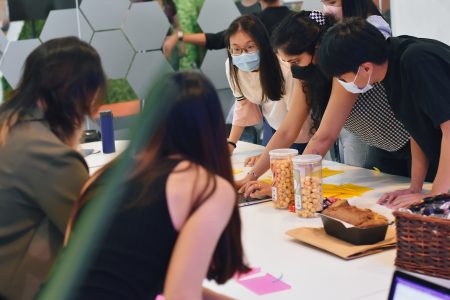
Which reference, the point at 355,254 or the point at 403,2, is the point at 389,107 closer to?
Answer: the point at 355,254

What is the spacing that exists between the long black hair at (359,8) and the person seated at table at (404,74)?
34 cm

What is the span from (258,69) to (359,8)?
56 centimetres

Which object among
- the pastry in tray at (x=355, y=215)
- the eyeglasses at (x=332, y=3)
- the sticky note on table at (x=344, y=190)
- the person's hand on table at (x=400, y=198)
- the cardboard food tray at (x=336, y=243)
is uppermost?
the eyeglasses at (x=332, y=3)

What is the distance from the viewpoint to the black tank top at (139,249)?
95 centimetres

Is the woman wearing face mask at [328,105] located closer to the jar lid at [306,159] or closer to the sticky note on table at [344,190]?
the sticky note on table at [344,190]

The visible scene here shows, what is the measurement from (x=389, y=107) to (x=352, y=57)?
1.45 feet

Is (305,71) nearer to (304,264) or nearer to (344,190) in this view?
(344,190)

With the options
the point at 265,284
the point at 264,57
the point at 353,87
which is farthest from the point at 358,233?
the point at 264,57

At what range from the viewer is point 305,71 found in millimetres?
2250

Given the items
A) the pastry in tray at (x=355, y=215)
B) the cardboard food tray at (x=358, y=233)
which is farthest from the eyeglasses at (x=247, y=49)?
the cardboard food tray at (x=358, y=233)

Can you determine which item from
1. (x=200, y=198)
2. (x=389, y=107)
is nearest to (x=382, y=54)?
(x=389, y=107)

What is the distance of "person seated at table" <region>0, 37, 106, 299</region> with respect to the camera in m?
1.14

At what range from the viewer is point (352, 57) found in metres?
1.84

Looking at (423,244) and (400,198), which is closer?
(423,244)
